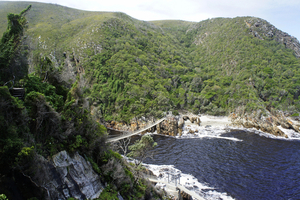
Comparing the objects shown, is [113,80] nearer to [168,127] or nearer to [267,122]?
[168,127]

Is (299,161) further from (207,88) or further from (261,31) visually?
(261,31)

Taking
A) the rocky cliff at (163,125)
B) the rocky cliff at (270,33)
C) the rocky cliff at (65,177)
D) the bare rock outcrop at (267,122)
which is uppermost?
the rocky cliff at (270,33)

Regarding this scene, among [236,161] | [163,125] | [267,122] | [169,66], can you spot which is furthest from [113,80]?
[267,122]

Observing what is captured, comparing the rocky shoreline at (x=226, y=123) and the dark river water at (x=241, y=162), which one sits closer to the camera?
the dark river water at (x=241, y=162)

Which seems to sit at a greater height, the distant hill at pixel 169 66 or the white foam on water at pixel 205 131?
the distant hill at pixel 169 66

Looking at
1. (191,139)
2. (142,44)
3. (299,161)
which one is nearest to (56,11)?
(142,44)

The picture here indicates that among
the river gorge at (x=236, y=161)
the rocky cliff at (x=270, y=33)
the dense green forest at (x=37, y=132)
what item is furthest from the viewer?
the rocky cliff at (x=270, y=33)

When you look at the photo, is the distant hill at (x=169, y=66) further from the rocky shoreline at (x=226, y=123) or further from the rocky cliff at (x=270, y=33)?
the rocky shoreline at (x=226, y=123)

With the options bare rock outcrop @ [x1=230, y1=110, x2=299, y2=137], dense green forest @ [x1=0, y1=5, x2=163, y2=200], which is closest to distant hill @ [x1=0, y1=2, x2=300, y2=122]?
bare rock outcrop @ [x1=230, y1=110, x2=299, y2=137]

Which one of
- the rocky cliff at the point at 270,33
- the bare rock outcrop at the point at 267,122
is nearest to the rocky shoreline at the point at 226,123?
the bare rock outcrop at the point at 267,122
